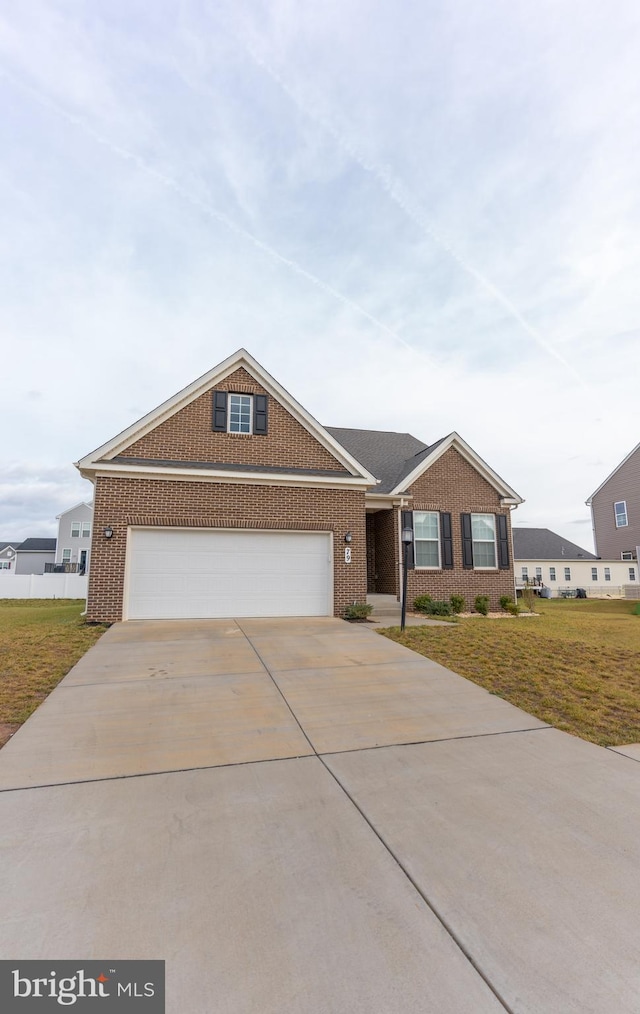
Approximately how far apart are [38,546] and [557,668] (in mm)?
53292

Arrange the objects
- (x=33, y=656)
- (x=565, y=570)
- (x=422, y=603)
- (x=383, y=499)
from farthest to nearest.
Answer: (x=565, y=570) < (x=383, y=499) < (x=422, y=603) < (x=33, y=656)

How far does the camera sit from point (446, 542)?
14797 mm

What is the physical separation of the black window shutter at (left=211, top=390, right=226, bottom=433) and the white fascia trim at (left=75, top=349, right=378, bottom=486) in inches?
12.8

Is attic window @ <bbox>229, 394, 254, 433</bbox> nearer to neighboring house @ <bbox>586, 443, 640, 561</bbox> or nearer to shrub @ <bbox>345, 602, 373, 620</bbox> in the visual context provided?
shrub @ <bbox>345, 602, 373, 620</bbox>

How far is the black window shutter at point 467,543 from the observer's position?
48.9ft

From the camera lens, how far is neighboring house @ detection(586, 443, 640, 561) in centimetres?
2758

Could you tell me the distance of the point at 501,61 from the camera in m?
8.90

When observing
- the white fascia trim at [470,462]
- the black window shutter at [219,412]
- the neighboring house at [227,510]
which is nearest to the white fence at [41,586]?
the neighboring house at [227,510]

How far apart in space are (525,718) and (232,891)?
3.69m

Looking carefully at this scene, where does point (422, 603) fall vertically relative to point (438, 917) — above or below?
above

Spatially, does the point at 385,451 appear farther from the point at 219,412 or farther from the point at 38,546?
the point at 38,546

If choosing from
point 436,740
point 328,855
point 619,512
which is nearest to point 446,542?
point 436,740

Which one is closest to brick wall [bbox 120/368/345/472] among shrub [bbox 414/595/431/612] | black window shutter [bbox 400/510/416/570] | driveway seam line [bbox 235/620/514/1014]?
black window shutter [bbox 400/510/416/570]

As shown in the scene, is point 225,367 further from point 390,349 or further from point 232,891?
point 232,891
